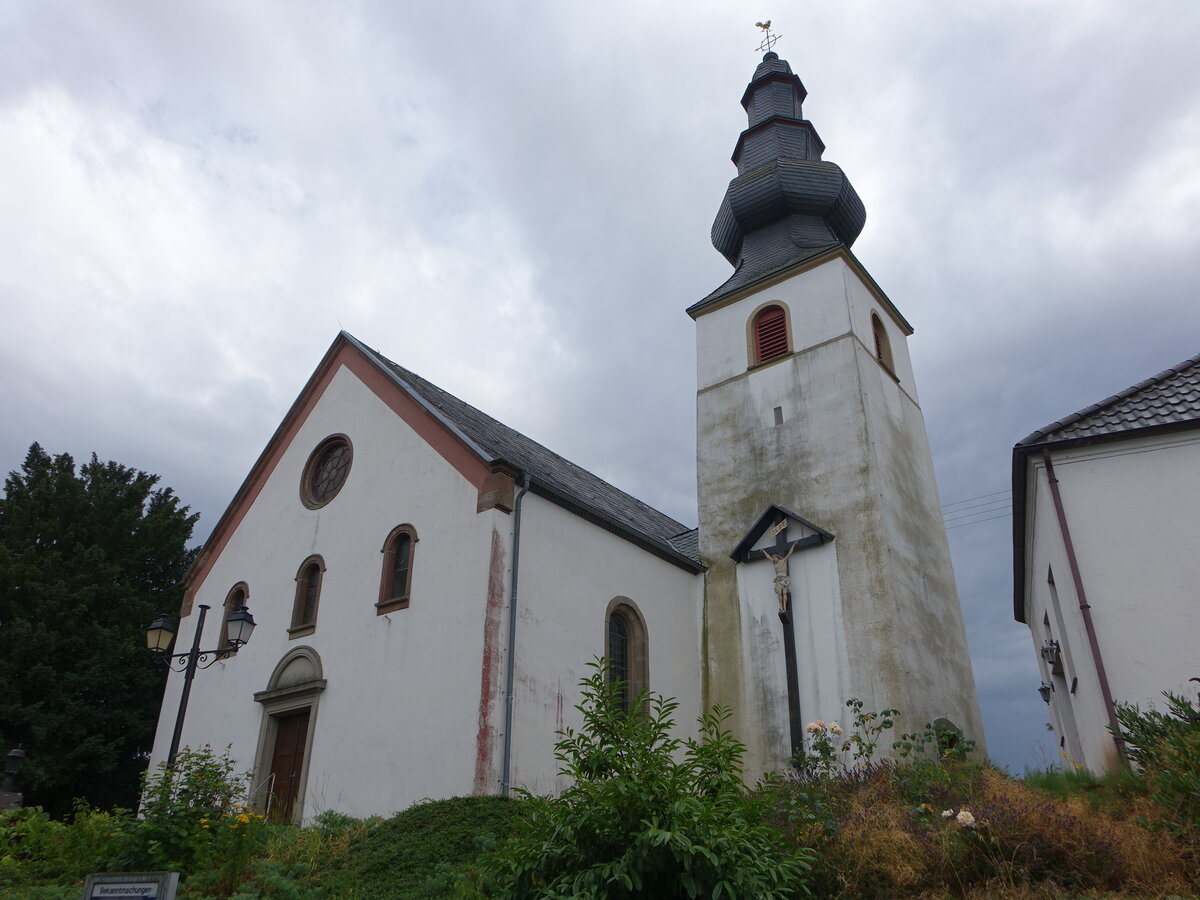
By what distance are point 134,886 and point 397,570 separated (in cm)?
971

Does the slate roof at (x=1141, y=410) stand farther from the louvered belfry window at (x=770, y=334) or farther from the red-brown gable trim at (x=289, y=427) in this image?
the red-brown gable trim at (x=289, y=427)

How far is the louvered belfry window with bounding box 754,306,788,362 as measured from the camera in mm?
21219

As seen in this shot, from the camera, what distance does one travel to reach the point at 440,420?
643 inches

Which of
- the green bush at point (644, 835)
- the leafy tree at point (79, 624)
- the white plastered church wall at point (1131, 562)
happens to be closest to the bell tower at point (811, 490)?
the white plastered church wall at point (1131, 562)

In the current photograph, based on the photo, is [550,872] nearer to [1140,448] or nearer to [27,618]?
[1140,448]

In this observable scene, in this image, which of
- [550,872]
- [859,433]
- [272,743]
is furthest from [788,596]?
[550,872]

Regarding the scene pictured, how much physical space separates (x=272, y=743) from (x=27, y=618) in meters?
9.39

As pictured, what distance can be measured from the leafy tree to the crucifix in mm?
15130

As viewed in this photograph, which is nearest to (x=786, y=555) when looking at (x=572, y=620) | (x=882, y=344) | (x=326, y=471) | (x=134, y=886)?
(x=572, y=620)

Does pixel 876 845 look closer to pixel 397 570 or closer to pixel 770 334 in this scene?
pixel 397 570

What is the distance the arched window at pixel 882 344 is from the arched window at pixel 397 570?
11798 mm

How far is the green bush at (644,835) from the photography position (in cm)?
667

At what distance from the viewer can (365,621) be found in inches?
621

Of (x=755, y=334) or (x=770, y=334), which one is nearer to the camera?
(x=770, y=334)
